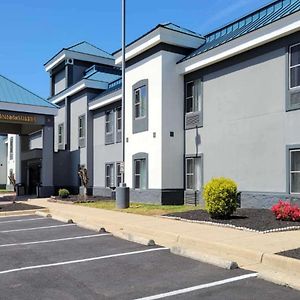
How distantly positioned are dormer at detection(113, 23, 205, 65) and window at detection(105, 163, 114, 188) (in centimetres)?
913

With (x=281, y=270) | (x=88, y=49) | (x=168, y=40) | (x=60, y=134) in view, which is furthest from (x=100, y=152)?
(x=281, y=270)

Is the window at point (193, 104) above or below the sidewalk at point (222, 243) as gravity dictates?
above

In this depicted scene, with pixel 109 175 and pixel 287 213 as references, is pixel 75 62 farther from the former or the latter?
pixel 287 213

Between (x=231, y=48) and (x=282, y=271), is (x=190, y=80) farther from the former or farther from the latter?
(x=282, y=271)

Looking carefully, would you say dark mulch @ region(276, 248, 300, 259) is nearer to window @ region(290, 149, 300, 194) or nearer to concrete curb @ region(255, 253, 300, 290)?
concrete curb @ region(255, 253, 300, 290)

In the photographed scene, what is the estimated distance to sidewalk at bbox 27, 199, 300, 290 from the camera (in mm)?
7711

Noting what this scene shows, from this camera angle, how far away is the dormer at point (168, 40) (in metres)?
21.4

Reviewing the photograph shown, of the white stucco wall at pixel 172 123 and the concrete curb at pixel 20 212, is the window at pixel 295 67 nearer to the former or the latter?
the white stucco wall at pixel 172 123

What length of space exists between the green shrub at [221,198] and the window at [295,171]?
114 inches

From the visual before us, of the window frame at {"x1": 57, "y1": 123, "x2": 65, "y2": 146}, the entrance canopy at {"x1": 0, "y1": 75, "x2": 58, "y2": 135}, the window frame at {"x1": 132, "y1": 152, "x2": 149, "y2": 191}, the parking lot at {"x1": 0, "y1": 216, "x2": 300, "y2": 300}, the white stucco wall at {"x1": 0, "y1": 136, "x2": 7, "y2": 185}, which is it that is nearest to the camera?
the parking lot at {"x1": 0, "y1": 216, "x2": 300, "y2": 300}

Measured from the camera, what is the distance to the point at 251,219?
13.6 metres

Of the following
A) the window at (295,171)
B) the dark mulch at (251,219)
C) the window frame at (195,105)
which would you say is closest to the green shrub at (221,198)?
the dark mulch at (251,219)

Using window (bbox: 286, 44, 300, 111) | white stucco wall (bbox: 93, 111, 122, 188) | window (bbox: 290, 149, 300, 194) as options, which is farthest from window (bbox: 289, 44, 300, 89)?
white stucco wall (bbox: 93, 111, 122, 188)

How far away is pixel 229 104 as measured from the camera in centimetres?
1892
